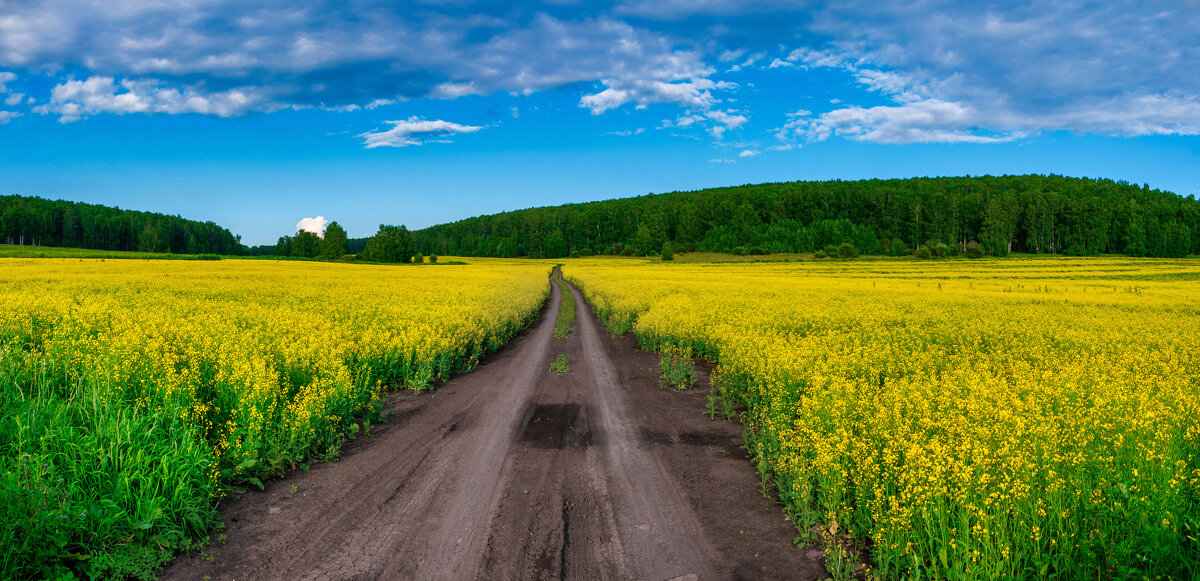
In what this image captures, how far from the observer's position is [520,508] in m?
6.02

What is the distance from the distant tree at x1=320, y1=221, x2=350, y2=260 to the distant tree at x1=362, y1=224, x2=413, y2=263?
7.66m

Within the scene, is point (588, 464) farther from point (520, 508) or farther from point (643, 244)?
point (643, 244)

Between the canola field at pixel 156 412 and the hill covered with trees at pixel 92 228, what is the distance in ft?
524

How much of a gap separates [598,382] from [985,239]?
419 feet

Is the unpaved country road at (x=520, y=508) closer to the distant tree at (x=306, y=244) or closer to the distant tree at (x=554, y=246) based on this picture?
the distant tree at (x=306, y=244)

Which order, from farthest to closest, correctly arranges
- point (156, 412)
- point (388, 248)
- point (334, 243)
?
point (334, 243), point (388, 248), point (156, 412)

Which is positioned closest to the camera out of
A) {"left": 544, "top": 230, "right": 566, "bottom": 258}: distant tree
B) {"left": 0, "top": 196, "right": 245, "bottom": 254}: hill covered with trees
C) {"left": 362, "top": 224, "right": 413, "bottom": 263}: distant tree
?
{"left": 362, "top": 224, "right": 413, "bottom": 263}: distant tree

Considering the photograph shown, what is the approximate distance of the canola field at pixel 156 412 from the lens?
15.3 ft

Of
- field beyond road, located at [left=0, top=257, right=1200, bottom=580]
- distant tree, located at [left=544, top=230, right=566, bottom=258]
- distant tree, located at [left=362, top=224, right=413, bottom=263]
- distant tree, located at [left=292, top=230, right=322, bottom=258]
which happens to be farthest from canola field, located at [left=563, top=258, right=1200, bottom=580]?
distant tree, located at [left=544, top=230, right=566, bottom=258]

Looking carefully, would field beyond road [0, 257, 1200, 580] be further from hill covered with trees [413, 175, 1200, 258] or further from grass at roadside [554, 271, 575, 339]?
hill covered with trees [413, 175, 1200, 258]

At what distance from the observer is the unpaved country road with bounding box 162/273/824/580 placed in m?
4.91

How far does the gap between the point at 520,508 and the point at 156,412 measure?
4.64 m

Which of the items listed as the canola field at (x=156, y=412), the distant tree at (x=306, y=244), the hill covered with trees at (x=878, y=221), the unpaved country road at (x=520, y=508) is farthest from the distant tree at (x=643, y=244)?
the unpaved country road at (x=520, y=508)

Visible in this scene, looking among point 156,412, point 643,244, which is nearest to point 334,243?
point 643,244
